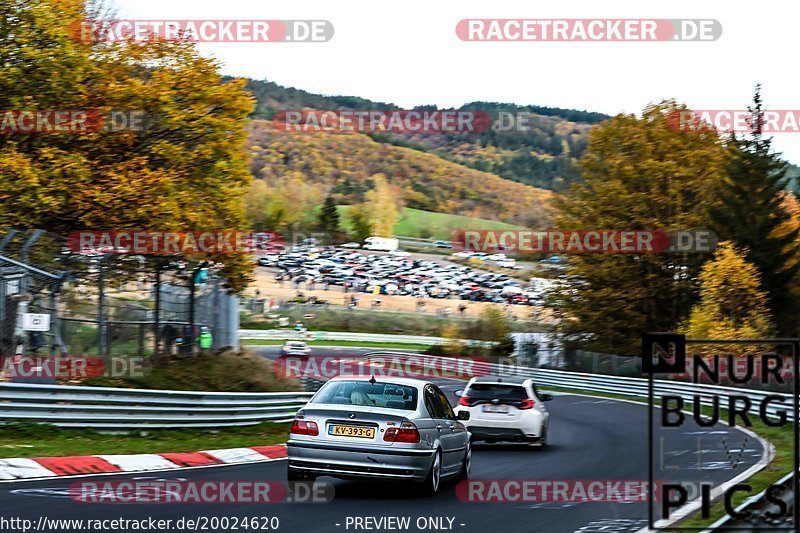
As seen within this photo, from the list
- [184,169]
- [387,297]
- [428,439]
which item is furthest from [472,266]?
[428,439]

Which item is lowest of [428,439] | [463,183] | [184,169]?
[428,439]

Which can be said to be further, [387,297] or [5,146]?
[387,297]

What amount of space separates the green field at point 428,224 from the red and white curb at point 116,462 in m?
118

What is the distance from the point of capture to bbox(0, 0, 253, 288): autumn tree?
22203mm

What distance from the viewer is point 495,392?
66.1ft

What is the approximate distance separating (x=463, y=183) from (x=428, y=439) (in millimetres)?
157005

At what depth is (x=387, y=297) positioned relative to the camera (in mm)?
100250

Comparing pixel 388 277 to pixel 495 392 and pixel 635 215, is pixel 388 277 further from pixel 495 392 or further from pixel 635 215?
pixel 495 392

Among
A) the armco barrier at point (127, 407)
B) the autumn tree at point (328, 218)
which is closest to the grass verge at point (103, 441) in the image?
the armco barrier at point (127, 407)

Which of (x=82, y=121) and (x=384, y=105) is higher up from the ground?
(x=384, y=105)

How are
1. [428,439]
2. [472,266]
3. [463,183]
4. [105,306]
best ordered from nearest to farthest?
[428,439]
[105,306]
[472,266]
[463,183]

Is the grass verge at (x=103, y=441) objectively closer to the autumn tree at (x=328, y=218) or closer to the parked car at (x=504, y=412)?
the parked car at (x=504, y=412)

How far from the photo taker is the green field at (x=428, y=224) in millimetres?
138250

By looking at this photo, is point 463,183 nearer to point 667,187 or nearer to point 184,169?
point 667,187
